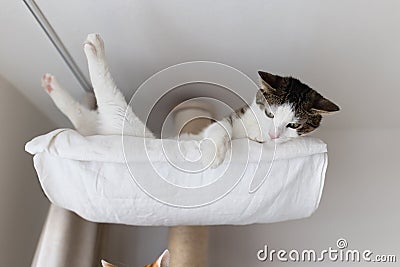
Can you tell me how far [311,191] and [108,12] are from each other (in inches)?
25.5

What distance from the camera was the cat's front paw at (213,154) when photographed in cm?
106

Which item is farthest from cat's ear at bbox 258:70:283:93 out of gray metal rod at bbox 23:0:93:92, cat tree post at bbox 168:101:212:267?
gray metal rod at bbox 23:0:93:92

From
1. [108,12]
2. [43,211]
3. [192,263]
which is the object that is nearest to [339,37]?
[108,12]

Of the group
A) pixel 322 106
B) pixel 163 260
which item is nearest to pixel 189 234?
pixel 163 260

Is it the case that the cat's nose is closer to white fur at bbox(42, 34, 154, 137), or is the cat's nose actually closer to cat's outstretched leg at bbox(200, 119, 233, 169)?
cat's outstretched leg at bbox(200, 119, 233, 169)

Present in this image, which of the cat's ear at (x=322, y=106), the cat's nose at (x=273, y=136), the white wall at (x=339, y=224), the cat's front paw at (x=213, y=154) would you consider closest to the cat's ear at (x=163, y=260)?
the cat's front paw at (x=213, y=154)

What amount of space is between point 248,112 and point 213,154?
223mm

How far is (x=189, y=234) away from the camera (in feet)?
4.48

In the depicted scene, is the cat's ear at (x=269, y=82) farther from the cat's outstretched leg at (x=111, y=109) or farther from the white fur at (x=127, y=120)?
the cat's outstretched leg at (x=111, y=109)

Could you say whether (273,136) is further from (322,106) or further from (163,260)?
(163,260)

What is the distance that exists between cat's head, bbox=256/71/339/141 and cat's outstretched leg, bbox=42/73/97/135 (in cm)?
46

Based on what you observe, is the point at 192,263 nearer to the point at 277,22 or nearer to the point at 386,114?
the point at 277,22

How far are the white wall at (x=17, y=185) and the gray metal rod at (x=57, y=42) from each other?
9.2 inches

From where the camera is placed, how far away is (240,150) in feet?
3.57
